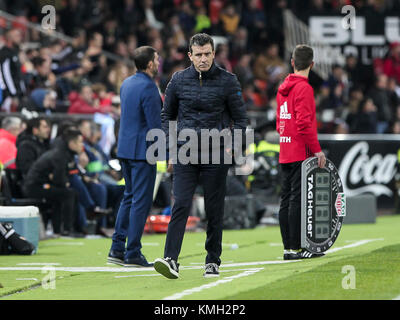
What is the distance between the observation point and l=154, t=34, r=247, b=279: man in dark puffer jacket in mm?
9156

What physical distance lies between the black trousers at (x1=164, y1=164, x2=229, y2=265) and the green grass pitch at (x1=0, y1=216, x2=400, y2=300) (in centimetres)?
31

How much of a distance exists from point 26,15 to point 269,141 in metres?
8.80

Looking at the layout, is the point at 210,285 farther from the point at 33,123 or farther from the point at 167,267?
the point at 33,123

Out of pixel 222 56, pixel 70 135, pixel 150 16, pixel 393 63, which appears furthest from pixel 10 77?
pixel 393 63

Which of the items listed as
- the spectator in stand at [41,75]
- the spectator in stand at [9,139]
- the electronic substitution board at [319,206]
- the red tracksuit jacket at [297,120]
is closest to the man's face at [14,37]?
the spectator in stand at [41,75]

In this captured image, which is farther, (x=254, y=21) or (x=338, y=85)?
(x=254, y=21)

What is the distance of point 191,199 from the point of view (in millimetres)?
9305

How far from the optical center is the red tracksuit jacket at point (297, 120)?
35.0ft

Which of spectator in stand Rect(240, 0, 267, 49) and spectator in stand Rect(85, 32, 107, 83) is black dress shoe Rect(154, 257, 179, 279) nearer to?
spectator in stand Rect(85, 32, 107, 83)

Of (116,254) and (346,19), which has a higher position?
(346,19)

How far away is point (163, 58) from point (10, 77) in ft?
23.7

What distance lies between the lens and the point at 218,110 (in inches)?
364

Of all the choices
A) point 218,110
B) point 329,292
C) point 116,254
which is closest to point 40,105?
point 116,254
